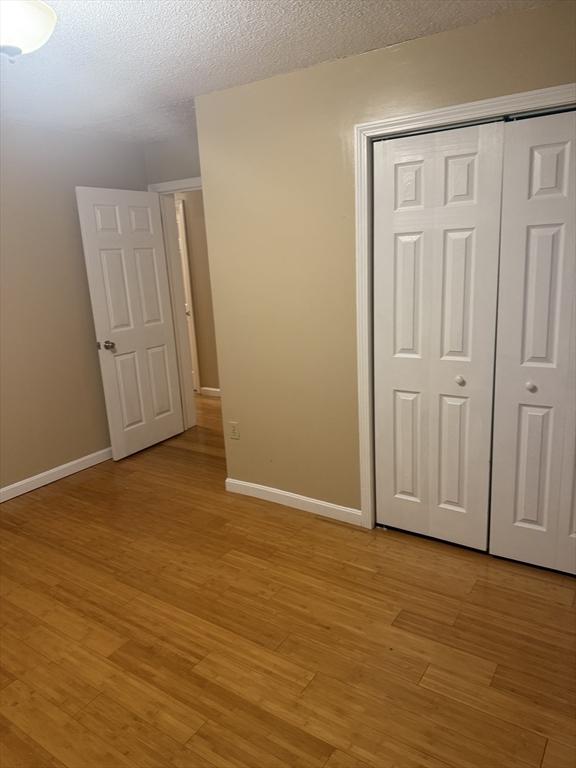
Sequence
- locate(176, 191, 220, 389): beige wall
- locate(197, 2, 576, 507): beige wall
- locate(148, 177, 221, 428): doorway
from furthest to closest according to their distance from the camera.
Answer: locate(176, 191, 220, 389): beige wall < locate(148, 177, 221, 428): doorway < locate(197, 2, 576, 507): beige wall

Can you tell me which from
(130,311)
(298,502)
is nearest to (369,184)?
(298,502)

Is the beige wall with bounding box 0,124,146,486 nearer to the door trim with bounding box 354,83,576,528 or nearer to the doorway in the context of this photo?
the doorway

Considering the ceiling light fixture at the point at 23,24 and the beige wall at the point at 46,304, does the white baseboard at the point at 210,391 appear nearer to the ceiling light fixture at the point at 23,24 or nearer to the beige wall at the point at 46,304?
the beige wall at the point at 46,304

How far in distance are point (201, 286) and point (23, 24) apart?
429cm

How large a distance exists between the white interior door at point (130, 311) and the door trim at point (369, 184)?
2094 millimetres

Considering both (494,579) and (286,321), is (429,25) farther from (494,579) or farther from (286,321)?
(494,579)

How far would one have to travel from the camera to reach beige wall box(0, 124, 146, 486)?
3.47 metres

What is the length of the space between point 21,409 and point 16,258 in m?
1.01

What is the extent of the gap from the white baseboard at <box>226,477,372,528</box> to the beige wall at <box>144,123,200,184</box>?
7.89 feet

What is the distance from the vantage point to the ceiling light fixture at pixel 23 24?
1.49m

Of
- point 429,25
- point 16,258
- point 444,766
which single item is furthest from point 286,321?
point 444,766

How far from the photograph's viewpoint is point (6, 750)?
172 cm

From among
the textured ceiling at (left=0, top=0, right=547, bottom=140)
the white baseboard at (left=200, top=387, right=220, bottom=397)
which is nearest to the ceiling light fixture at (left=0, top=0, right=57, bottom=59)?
the textured ceiling at (left=0, top=0, right=547, bottom=140)

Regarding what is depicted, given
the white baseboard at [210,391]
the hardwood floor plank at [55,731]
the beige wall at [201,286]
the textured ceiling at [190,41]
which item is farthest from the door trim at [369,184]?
the white baseboard at [210,391]
